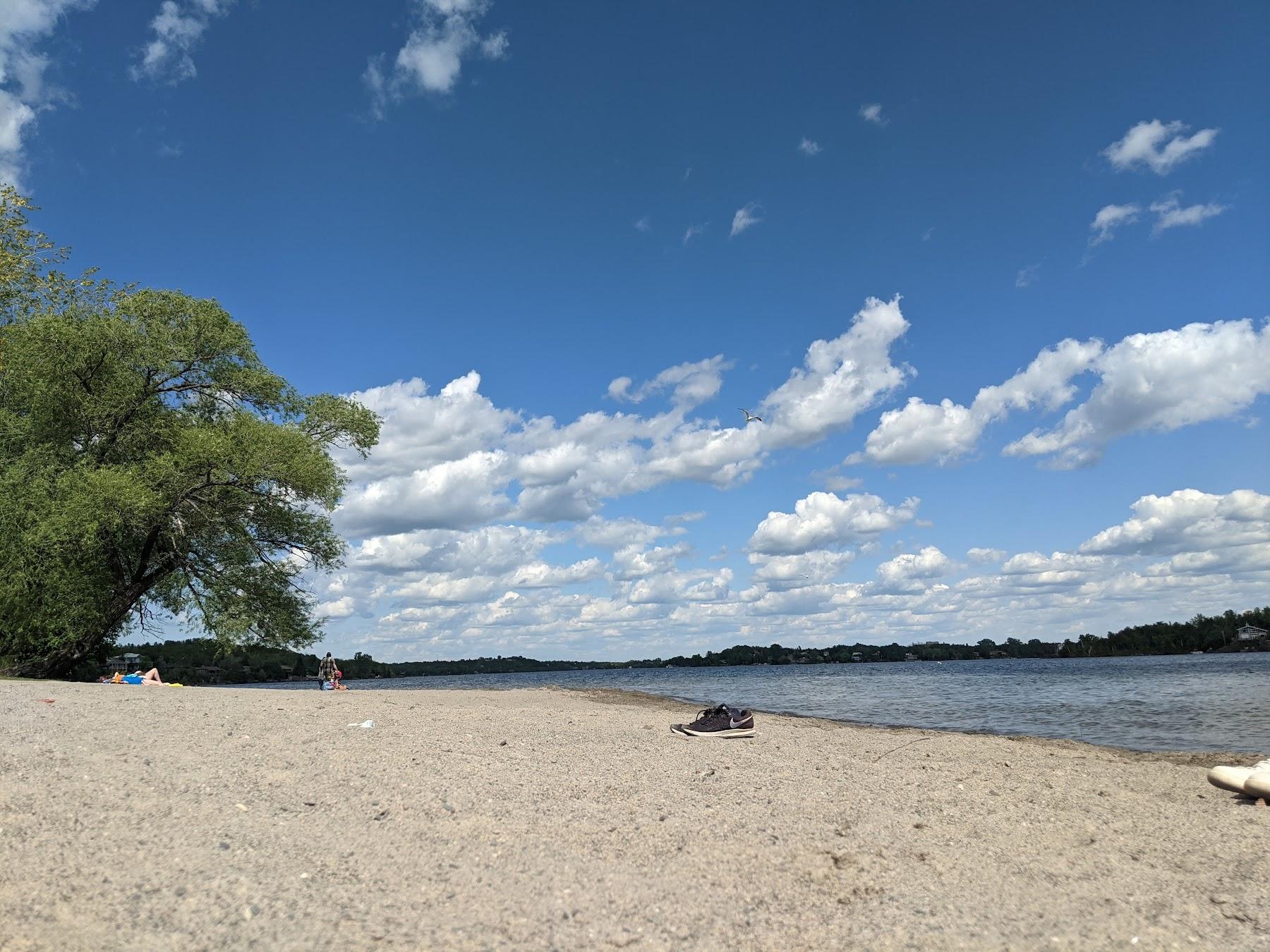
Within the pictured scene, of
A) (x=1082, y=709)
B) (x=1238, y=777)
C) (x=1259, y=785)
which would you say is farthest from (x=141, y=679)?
(x=1082, y=709)

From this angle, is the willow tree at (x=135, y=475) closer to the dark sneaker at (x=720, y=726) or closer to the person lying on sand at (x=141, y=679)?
the person lying on sand at (x=141, y=679)

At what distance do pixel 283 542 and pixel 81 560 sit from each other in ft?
17.8

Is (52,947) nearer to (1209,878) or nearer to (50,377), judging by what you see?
(1209,878)

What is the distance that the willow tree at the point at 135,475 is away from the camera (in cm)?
2153

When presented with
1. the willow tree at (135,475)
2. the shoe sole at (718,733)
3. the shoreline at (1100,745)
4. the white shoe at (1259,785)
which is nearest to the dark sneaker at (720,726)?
the shoe sole at (718,733)

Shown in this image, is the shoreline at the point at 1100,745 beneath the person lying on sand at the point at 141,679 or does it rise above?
beneath

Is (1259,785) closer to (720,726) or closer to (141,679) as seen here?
(720,726)

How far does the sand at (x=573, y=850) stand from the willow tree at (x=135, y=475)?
14179 millimetres

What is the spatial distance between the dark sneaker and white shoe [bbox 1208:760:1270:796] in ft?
20.9

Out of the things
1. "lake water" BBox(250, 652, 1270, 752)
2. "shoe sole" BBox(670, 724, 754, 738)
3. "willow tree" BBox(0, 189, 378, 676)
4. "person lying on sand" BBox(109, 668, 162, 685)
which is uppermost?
"willow tree" BBox(0, 189, 378, 676)

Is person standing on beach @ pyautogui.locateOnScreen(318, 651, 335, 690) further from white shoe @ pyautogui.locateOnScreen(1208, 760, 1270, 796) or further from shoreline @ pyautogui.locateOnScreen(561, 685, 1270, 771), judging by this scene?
white shoe @ pyautogui.locateOnScreen(1208, 760, 1270, 796)

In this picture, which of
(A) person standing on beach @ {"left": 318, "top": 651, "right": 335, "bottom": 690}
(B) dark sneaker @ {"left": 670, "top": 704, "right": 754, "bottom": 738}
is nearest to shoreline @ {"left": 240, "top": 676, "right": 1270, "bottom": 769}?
(B) dark sneaker @ {"left": 670, "top": 704, "right": 754, "bottom": 738}

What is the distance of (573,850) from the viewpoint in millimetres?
5688

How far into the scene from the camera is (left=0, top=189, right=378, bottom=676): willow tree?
21.5 metres
